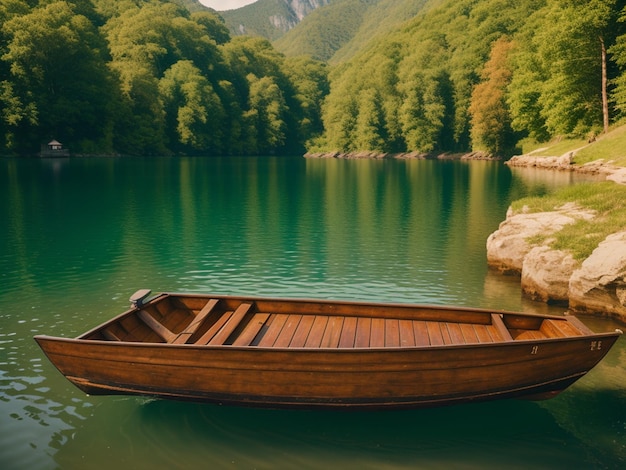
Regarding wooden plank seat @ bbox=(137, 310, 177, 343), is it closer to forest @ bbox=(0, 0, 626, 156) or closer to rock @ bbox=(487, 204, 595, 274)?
rock @ bbox=(487, 204, 595, 274)

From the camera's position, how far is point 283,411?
36.1ft

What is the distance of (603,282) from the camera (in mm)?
15867

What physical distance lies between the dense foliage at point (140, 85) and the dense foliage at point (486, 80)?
824 inches

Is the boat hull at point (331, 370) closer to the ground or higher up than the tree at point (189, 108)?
closer to the ground

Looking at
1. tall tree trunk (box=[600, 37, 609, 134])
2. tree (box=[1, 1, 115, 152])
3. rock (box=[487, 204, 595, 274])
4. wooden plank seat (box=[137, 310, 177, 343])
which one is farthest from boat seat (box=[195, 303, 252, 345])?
tree (box=[1, 1, 115, 152])

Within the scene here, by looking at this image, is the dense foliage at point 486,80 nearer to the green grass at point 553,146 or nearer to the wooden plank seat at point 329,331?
the green grass at point 553,146

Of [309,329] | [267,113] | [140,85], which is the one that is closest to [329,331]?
[309,329]

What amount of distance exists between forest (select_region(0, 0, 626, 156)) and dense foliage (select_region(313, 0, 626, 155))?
0.25 m

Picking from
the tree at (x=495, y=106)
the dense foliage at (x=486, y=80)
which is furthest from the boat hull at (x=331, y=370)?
the tree at (x=495, y=106)

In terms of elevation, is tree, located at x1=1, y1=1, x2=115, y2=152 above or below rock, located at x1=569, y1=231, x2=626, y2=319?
above

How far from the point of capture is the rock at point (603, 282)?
15.6 m

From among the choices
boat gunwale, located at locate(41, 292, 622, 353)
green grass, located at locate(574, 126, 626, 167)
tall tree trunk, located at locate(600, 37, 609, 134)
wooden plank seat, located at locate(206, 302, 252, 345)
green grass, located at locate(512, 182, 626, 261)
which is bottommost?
wooden plank seat, located at locate(206, 302, 252, 345)

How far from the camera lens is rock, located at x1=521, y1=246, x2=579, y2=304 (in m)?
18.0

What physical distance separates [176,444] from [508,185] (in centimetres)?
4799
